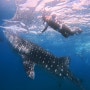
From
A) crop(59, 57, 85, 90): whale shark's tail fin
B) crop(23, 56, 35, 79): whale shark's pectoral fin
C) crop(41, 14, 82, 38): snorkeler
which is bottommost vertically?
crop(59, 57, 85, 90): whale shark's tail fin

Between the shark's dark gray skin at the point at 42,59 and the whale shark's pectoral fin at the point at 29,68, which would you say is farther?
the shark's dark gray skin at the point at 42,59

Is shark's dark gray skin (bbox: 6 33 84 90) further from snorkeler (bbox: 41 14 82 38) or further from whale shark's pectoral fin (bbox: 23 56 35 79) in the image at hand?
snorkeler (bbox: 41 14 82 38)

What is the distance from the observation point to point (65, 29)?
10.1 m

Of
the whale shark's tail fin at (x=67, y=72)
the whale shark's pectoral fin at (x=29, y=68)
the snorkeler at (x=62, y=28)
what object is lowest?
the whale shark's tail fin at (x=67, y=72)

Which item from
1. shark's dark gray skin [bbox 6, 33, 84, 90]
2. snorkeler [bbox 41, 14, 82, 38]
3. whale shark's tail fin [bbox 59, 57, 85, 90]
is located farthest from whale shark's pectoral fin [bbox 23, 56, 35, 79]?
snorkeler [bbox 41, 14, 82, 38]

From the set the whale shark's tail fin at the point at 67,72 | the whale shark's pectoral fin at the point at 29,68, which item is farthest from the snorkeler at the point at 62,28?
the whale shark's pectoral fin at the point at 29,68

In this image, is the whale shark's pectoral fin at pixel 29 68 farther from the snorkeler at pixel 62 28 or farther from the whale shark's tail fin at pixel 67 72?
the snorkeler at pixel 62 28

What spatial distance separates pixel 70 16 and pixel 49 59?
1148cm

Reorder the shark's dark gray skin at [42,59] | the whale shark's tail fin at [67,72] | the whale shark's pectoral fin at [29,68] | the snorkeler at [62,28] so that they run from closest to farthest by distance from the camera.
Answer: the whale shark's pectoral fin at [29,68] → the snorkeler at [62,28] → the shark's dark gray skin at [42,59] → the whale shark's tail fin at [67,72]

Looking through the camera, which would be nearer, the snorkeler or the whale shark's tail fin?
the snorkeler

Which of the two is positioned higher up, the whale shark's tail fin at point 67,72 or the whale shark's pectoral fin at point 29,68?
the whale shark's pectoral fin at point 29,68


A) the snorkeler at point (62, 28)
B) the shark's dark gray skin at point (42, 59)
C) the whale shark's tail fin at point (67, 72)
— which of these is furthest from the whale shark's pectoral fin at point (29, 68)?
the snorkeler at point (62, 28)

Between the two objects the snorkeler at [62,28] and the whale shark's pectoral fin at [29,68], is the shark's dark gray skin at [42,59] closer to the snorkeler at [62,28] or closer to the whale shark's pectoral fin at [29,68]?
the whale shark's pectoral fin at [29,68]

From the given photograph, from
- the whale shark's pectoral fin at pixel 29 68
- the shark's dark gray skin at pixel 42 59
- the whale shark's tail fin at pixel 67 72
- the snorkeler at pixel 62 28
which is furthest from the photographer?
the whale shark's tail fin at pixel 67 72
